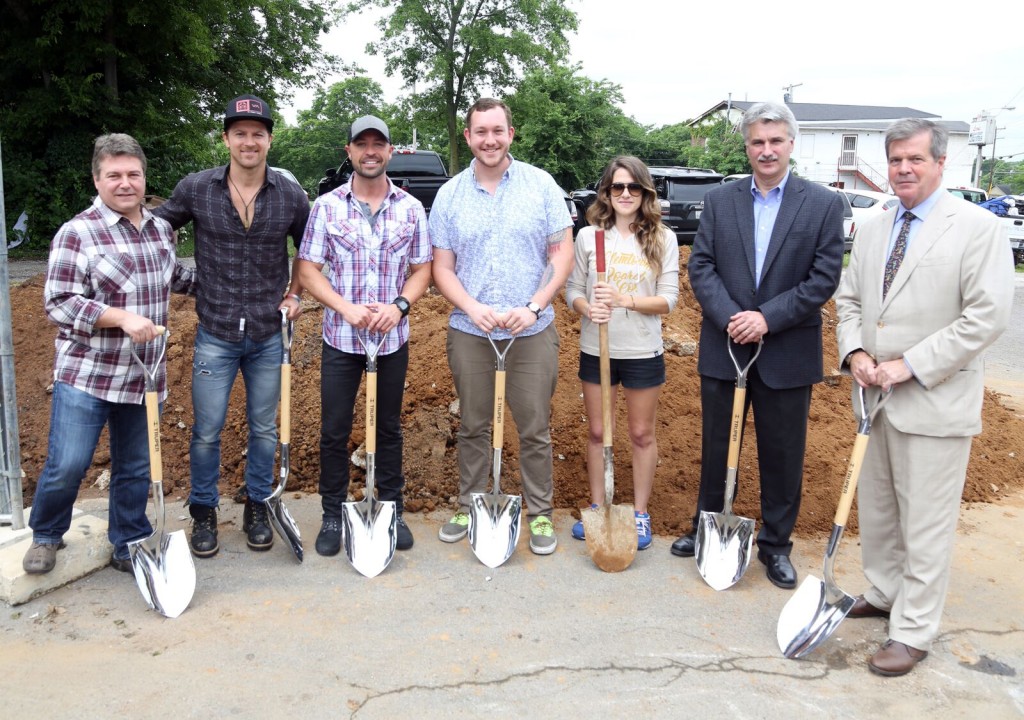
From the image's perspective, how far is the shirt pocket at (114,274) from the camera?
3.49 meters

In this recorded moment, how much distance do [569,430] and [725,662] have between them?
2.50 meters

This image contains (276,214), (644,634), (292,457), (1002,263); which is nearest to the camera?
(1002,263)

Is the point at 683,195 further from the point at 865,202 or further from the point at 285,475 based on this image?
the point at 285,475

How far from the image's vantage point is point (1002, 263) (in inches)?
122

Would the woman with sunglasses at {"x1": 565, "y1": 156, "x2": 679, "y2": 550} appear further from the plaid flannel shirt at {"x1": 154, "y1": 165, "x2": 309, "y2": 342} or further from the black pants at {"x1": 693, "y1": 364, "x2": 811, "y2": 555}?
the plaid flannel shirt at {"x1": 154, "y1": 165, "x2": 309, "y2": 342}

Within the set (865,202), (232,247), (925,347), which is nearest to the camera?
(925,347)

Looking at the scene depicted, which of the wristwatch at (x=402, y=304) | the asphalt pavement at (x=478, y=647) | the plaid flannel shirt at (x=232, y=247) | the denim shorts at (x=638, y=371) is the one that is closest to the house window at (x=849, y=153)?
the asphalt pavement at (x=478, y=647)

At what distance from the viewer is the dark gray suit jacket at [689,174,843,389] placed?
12.2 ft

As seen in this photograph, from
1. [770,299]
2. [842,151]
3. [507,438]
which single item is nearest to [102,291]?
[507,438]

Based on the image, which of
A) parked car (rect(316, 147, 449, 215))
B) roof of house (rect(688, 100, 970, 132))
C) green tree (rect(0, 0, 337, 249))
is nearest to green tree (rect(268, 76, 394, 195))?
roof of house (rect(688, 100, 970, 132))

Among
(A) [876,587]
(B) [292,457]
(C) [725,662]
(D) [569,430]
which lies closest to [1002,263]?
(A) [876,587]

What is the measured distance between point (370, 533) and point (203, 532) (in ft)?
2.84

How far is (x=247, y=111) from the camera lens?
3789 millimetres

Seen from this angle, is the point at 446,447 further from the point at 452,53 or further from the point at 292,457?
the point at 452,53
